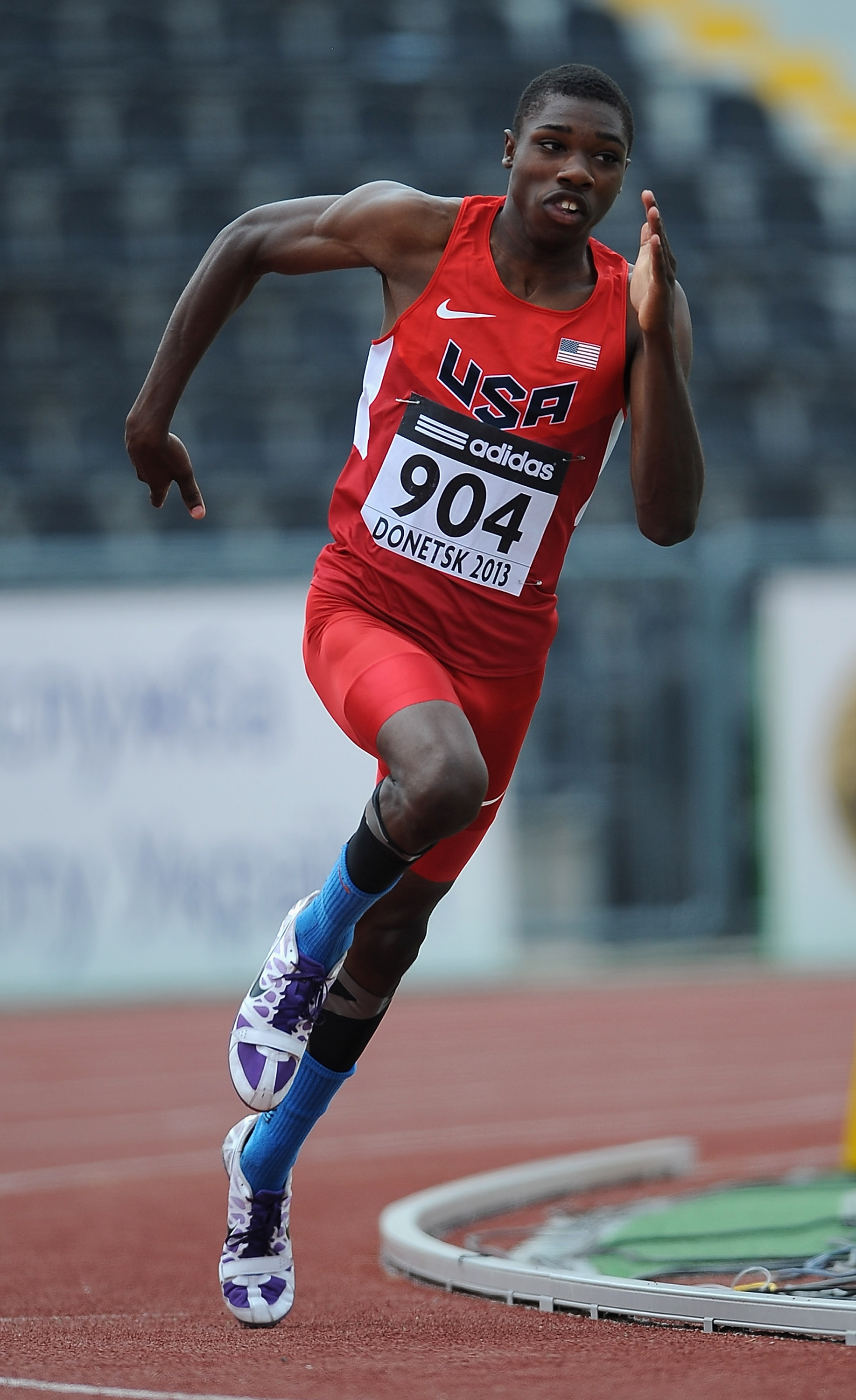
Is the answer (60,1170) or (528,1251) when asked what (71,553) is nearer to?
(60,1170)

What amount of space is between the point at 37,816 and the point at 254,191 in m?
12.6

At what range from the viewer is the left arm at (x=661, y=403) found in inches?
117

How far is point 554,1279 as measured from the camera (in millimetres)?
3139

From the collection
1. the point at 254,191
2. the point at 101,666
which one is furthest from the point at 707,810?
the point at 254,191

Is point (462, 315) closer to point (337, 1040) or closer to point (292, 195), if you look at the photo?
point (337, 1040)

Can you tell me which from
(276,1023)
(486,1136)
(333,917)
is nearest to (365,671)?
(333,917)

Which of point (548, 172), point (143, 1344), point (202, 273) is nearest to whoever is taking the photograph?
point (143, 1344)

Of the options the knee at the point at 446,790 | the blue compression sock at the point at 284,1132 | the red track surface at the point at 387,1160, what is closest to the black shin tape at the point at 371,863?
the knee at the point at 446,790

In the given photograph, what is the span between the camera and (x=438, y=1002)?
37.4ft

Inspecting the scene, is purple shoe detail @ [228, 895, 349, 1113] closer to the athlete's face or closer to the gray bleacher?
the athlete's face

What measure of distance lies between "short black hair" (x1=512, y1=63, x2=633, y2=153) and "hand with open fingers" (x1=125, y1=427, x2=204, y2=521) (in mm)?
861

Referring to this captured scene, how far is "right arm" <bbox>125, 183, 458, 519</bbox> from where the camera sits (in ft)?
10.6

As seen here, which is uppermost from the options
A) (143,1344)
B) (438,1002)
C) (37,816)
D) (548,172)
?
(548,172)

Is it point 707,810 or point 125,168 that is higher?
point 125,168
